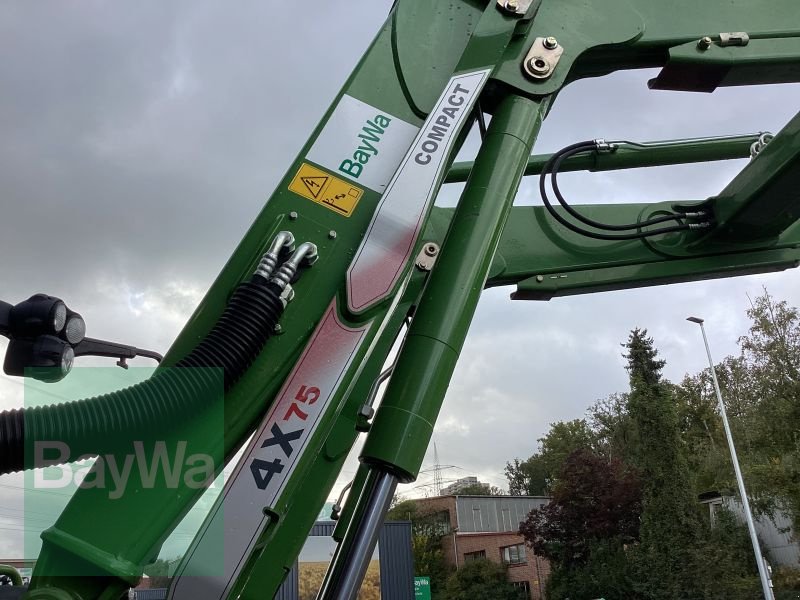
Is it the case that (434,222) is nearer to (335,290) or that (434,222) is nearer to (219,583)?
(335,290)

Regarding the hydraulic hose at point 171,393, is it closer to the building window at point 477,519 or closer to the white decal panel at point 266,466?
the white decal panel at point 266,466

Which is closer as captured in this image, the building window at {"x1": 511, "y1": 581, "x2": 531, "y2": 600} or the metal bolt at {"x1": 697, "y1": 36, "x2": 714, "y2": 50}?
the metal bolt at {"x1": 697, "y1": 36, "x2": 714, "y2": 50}

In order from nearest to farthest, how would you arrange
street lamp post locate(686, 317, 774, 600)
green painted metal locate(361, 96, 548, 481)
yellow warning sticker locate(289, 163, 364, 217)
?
green painted metal locate(361, 96, 548, 481) < yellow warning sticker locate(289, 163, 364, 217) < street lamp post locate(686, 317, 774, 600)

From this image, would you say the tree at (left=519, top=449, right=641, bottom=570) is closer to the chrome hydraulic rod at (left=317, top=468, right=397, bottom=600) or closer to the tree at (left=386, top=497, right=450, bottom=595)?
the tree at (left=386, top=497, right=450, bottom=595)

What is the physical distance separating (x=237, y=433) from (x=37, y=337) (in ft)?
1.86

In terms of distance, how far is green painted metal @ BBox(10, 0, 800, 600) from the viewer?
5.82 feet

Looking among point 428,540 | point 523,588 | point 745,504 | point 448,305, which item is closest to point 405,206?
point 448,305

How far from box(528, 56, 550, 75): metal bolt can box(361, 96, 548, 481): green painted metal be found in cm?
22

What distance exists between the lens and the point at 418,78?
2.60 m

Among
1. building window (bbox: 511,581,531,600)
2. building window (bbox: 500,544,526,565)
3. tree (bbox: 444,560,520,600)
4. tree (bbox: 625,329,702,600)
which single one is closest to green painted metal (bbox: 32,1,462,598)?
tree (bbox: 625,329,702,600)

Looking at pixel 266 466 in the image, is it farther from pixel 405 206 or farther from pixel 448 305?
pixel 405 206

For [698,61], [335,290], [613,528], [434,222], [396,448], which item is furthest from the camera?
[613,528]

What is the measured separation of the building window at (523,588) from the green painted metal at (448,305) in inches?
1278

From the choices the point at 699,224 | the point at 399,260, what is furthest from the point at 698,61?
the point at 399,260
